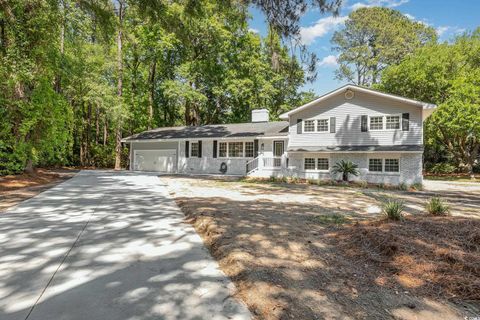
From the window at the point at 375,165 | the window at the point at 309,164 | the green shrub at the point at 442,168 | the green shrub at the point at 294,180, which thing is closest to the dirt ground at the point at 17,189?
the green shrub at the point at 294,180

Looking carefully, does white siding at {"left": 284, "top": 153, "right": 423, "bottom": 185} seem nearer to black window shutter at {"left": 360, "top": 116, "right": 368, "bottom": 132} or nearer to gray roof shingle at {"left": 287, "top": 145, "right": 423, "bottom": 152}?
gray roof shingle at {"left": 287, "top": 145, "right": 423, "bottom": 152}

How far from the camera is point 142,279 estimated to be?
3.06 m

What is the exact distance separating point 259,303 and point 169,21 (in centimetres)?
760

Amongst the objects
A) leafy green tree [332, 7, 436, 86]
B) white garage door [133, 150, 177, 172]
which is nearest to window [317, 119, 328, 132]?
white garage door [133, 150, 177, 172]

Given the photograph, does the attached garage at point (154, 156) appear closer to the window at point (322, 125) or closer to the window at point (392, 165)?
the window at point (322, 125)

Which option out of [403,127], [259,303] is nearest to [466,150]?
[403,127]

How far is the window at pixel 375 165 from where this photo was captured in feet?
54.3

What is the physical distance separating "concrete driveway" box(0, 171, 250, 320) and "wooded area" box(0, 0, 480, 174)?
15.6 ft

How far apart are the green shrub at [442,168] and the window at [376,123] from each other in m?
18.0

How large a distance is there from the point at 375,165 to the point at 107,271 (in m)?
16.6

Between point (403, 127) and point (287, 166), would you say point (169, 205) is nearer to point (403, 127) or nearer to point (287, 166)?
point (287, 166)

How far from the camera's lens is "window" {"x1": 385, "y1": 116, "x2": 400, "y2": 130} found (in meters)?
16.4

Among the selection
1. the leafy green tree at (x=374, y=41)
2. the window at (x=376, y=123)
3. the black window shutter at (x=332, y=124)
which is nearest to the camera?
the window at (x=376, y=123)

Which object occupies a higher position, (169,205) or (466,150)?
(466,150)
